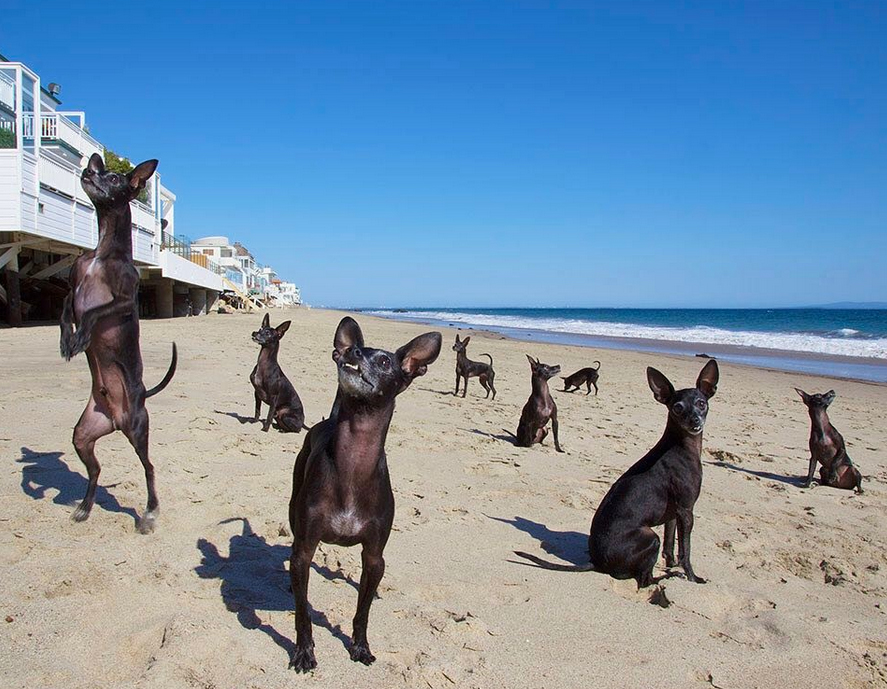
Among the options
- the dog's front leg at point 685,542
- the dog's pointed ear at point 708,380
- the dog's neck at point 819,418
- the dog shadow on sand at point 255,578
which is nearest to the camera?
the dog shadow on sand at point 255,578

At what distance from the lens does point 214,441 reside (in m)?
6.77

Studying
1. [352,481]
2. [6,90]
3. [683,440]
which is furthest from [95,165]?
[6,90]

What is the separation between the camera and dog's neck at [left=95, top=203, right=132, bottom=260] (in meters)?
4.29

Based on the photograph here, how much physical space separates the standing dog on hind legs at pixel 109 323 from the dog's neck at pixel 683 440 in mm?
3813

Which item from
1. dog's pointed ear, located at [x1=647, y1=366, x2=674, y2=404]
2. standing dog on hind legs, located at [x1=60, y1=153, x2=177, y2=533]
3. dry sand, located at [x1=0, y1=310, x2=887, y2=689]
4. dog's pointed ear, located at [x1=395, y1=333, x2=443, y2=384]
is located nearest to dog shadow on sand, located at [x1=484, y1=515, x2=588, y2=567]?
dry sand, located at [x1=0, y1=310, x2=887, y2=689]

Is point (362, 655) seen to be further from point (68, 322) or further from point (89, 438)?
point (68, 322)

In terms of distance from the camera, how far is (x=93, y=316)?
4188mm

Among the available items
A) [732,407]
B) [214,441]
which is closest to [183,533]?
[214,441]

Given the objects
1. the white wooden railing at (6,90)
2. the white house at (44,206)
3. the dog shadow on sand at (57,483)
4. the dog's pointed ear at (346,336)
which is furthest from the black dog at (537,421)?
the white wooden railing at (6,90)

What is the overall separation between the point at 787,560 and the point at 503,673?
9.97ft

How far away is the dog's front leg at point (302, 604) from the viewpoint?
9.86ft

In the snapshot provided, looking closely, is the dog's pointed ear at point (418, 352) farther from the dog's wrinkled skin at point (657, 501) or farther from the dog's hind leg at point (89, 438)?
the dog's hind leg at point (89, 438)

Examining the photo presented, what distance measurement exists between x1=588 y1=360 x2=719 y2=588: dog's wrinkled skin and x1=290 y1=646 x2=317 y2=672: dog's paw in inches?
87.1

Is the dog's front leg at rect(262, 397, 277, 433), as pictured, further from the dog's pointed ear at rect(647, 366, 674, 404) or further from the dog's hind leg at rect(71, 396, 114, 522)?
the dog's pointed ear at rect(647, 366, 674, 404)
